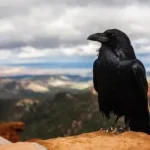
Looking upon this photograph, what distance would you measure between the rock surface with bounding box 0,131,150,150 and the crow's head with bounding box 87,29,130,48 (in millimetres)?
3306

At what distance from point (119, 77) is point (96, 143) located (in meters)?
2.46

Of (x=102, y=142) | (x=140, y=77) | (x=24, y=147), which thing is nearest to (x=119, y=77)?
(x=140, y=77)

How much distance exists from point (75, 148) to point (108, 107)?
2418mm

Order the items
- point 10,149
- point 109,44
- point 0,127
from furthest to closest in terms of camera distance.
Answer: point 0,127, point 109,44, point 10,149

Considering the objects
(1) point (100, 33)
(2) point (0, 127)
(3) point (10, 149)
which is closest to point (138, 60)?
(1) point (100, 33)

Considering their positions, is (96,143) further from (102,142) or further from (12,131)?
(12,131)

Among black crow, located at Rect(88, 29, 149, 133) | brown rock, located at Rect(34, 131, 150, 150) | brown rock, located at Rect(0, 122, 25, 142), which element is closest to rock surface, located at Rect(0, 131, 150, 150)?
brown rock, located at Rect(34, 131, 150, 150)

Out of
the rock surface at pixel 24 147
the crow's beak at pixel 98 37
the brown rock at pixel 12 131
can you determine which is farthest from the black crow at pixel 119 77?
the brown rock at pixel 12 131

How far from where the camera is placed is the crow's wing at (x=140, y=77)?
15.2m

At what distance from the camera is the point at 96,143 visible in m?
14.7

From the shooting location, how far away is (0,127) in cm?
4616

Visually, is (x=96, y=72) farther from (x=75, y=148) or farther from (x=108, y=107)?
(x=75, y=148)

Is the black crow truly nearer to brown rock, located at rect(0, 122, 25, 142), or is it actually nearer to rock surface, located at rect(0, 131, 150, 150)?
rock surface, located at rect(0, 131, 150, 150)

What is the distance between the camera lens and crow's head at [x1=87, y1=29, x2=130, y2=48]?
592 inches
